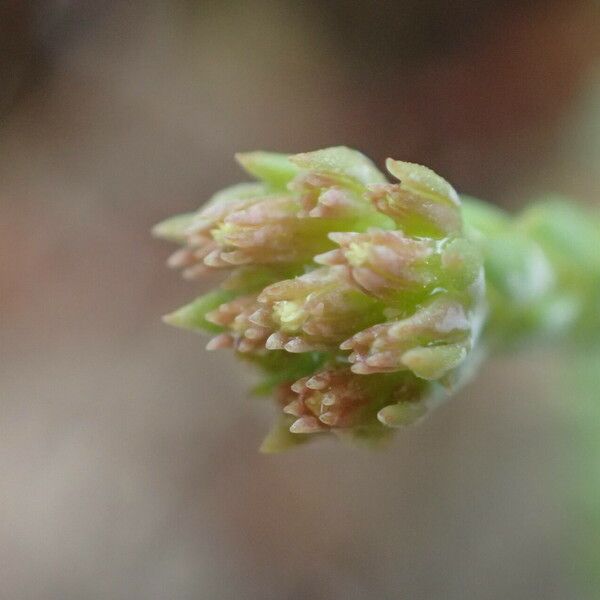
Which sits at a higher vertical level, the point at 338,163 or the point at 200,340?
the point at 200,340

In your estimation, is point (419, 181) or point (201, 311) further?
point (201, 311)

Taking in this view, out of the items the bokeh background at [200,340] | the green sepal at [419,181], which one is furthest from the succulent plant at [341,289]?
the bokeh background at [200,340]

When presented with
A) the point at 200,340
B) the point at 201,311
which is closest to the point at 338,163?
the point at 201,311

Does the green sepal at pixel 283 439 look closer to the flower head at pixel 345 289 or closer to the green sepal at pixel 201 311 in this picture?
the flower head at pixel 345 289

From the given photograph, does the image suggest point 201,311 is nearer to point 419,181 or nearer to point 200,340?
point 419,181

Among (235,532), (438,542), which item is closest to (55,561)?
(235,532)

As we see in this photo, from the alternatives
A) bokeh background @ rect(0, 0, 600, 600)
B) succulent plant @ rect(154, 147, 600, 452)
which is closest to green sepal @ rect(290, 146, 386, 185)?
succulent plant @ rect(154, 147, 600, 452)

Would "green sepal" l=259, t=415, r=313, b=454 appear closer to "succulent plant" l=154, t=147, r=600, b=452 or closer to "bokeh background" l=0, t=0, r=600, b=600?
"succulent plant" l=154, t=147, r=600, b=452
